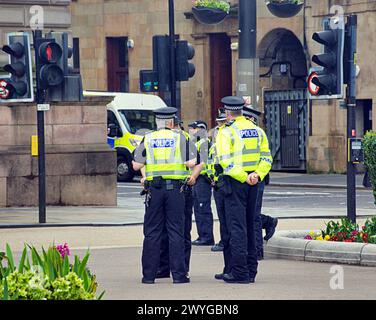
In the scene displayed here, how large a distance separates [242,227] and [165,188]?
847 mm

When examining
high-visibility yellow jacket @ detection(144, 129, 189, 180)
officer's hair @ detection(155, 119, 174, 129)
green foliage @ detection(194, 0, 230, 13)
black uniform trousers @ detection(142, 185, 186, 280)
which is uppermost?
green foliage @ detection(194, 0, 230, 13)

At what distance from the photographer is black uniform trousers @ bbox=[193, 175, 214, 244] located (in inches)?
690

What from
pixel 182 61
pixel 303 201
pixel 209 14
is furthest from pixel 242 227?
pixel 209 14

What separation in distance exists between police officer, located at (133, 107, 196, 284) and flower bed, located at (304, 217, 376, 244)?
2.53 meters

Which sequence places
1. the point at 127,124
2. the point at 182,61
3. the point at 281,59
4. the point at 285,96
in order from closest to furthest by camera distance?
the point at 182,61 → the point at 127,124 → the point at 285,96 → the point at 281,59

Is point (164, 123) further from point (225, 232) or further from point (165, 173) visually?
point (225, 232)

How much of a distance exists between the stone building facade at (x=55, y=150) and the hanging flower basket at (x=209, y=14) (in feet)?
35.8

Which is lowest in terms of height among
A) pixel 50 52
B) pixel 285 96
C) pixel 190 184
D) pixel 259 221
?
pixel 259 221

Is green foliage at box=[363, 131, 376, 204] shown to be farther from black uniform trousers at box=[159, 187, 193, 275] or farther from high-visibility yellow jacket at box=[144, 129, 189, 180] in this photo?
high-visibility yellow jacket at box=[144, 129, 189, 180]

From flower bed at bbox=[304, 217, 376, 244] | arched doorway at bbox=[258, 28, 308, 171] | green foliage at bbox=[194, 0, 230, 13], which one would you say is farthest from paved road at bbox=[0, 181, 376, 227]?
green foliage at bbox=[194, 0, 230, 13]

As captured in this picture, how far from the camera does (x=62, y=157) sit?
24844 millimetres

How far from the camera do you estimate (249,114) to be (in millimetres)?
14266
